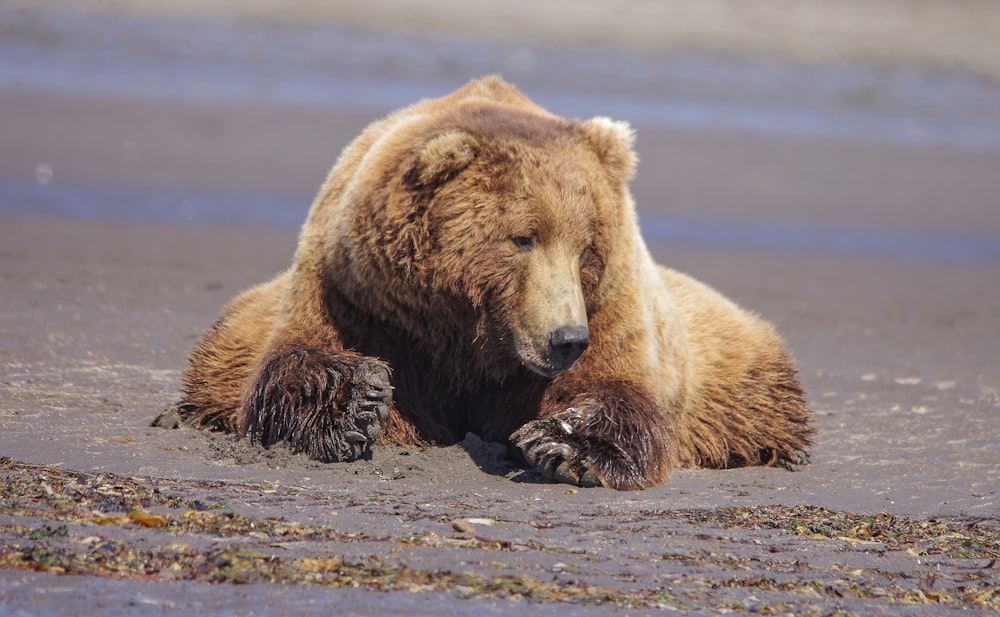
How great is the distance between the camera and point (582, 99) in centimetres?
2183

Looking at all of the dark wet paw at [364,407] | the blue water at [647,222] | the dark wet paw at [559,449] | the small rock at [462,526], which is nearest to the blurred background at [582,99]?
the blue water at [647,222]

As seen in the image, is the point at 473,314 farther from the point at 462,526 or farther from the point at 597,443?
the point at 462,526

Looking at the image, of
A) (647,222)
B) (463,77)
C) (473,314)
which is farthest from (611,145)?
(463,77)

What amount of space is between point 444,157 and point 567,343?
0.90 meters

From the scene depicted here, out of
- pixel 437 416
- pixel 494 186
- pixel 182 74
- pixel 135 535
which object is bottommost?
pixel 135 535

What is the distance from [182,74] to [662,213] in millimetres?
9942

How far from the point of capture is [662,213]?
1470cm

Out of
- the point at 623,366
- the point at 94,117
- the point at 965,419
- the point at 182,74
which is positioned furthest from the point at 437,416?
the point at 182,74

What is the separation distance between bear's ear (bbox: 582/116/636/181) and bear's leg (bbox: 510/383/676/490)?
38.6 inches

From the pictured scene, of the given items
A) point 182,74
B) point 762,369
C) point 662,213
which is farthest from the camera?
point 182,74

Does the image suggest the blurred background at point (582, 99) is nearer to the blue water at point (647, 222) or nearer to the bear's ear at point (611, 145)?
the blue water at point (647, 222)

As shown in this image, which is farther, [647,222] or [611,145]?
[647,222]

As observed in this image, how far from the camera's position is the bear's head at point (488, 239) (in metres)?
5.12

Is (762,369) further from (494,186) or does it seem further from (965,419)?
(494,186)
